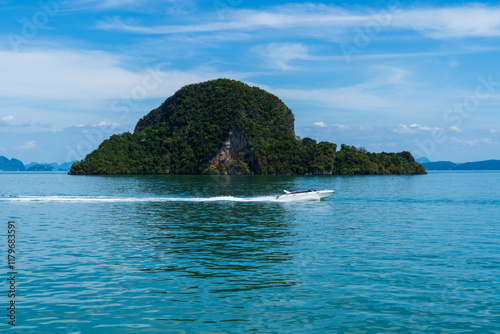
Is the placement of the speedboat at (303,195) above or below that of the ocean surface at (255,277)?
above

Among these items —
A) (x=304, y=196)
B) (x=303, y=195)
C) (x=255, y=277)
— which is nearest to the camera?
(x=255, y=277)

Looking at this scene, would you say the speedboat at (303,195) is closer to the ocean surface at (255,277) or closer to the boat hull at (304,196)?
the boat hull at (304,196)

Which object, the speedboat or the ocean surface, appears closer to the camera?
the ocean surface

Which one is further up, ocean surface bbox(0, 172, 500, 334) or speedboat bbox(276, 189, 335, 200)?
speedboat bbox(276, 189, 335, 200)

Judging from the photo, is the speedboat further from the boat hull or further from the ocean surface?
the ocean surface

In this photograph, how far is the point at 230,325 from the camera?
15352mm

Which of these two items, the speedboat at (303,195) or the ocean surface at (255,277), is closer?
the ocean surface at (255,277)

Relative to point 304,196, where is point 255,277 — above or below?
below

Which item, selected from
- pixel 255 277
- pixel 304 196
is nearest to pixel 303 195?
pixel 304 196

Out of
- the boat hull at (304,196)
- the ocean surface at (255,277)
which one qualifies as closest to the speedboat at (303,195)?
the boat hull at (304,196)

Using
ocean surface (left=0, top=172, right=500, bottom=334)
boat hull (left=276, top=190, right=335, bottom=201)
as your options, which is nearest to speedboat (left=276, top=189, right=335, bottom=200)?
boat hull (left=276, top=190, right=335, bottom=201)

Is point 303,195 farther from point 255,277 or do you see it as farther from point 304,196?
point 255,277

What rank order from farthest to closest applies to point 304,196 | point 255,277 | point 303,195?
point 304,196, point 303,195, point 255,277

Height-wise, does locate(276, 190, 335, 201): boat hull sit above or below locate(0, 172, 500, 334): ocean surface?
above
